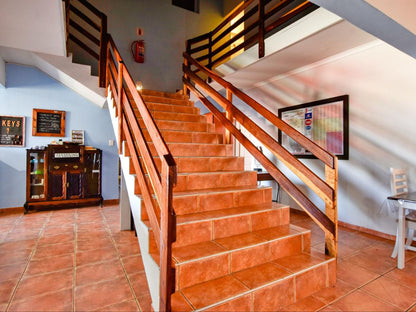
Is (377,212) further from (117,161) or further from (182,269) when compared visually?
(117,161)

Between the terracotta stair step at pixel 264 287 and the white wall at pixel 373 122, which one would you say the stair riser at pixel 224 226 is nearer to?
the terracotta stair step at pixel 264 287

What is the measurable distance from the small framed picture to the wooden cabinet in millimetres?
364

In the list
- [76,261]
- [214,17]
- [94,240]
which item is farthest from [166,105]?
[214,17]

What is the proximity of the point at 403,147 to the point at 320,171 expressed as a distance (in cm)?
121

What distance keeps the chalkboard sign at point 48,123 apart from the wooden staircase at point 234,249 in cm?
346

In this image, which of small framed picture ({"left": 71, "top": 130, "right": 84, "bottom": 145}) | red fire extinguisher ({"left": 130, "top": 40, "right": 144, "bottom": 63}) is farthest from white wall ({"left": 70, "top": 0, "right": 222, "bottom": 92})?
small framed picture ({"left": 71, "top": 130, "right": 84, "bottom": 145})

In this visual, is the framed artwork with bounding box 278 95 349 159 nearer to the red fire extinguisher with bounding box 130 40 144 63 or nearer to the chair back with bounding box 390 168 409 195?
the chair back with bounding box 390 168 409 195

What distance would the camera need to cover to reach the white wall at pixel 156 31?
579 cm

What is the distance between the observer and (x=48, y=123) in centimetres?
490

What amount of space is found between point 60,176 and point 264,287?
15.1 feet

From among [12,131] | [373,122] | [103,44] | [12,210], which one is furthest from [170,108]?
[12,210]

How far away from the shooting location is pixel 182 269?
157 cm

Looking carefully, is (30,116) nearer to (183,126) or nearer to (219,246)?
(183,126)

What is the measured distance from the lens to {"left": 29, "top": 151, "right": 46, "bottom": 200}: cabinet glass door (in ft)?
15.0
